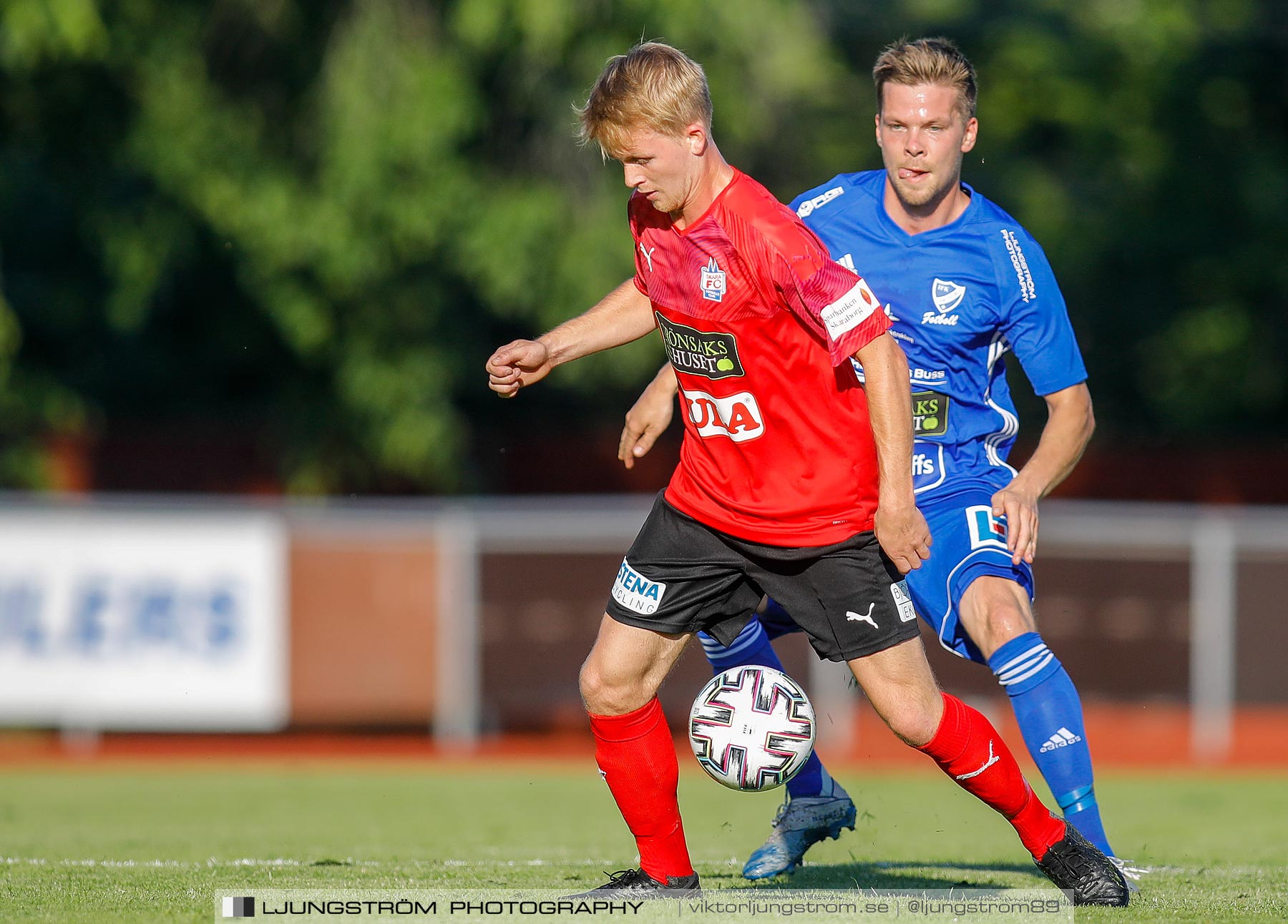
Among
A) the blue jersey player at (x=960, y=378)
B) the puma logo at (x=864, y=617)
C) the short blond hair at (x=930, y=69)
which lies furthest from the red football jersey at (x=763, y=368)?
the short blond hair at (x=930, y=69)

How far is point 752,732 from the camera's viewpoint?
4.55 meters

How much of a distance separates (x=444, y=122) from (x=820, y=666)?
5355 millimetres

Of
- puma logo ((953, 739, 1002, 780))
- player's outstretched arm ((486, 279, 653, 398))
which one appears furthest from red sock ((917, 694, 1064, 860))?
player's outstretched arm ((486, 279, 653, 398))

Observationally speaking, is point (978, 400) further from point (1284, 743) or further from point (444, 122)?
point (1284, 743)

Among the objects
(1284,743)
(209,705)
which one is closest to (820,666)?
(1284,743)

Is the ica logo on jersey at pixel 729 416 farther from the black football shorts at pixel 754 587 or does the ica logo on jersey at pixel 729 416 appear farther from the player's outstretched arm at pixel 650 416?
the player's outstretched arm at pixel 650 416

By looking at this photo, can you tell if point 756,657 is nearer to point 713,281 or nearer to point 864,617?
point 864,617

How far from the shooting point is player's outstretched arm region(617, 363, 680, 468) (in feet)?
17.0

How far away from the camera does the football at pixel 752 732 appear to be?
4535 mm

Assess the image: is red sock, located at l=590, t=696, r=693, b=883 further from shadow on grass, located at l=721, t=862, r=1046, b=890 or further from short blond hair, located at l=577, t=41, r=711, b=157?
short blond hair, located at l=577, t=41, r=711, b=157

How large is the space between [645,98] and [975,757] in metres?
2.02

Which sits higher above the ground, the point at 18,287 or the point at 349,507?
the point at 18,287

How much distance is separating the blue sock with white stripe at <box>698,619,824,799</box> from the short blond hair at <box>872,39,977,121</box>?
180cm

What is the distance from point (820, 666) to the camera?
13.3 metres
